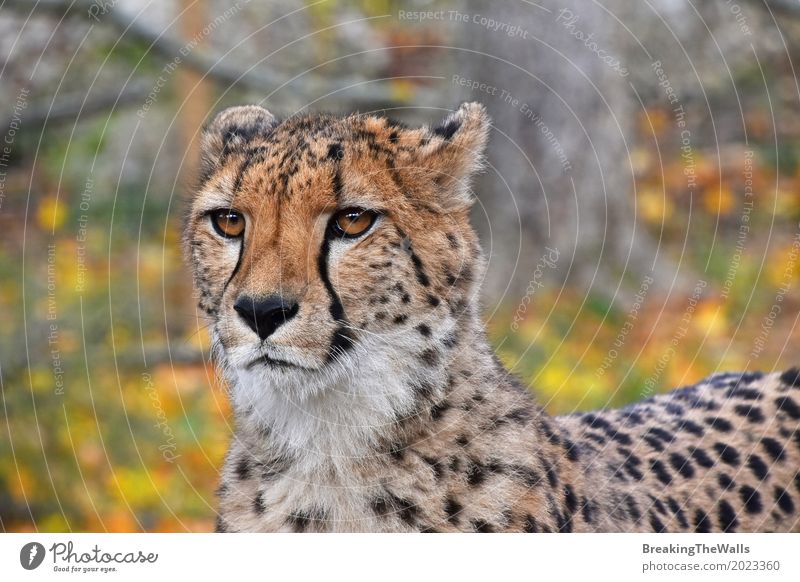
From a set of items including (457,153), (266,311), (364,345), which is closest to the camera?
(266,311)

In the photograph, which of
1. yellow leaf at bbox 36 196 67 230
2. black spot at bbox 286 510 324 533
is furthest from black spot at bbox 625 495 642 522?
yellow leaf at bbox 36 196 67 230

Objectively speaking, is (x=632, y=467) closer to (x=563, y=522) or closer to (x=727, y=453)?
(x=727, y=453)

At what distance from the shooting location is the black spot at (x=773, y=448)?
10.1ft

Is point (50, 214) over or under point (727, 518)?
over

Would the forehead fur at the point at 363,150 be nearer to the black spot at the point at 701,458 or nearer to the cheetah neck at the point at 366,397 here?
the cheetah neck at the point at 366,397

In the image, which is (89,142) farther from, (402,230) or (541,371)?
(402,230)

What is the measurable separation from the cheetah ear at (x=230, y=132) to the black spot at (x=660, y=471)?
4.35ft

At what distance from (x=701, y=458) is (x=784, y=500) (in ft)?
0.83

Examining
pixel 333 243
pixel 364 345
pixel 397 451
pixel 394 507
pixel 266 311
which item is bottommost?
pixel 394 507

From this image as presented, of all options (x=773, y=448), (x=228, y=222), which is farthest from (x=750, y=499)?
(x=228, y=222)

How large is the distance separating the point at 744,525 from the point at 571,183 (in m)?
3.07

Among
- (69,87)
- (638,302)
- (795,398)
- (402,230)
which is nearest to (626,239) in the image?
(638,302)

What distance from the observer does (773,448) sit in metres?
3.10

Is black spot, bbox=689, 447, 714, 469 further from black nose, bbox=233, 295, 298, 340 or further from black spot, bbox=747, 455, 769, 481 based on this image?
black nose, bbox=233, 295, 298, 340
